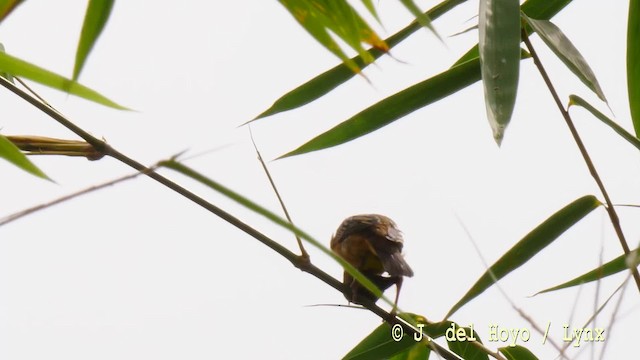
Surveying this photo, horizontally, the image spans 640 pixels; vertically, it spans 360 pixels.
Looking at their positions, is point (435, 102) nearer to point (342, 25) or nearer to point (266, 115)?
point (266, 115)

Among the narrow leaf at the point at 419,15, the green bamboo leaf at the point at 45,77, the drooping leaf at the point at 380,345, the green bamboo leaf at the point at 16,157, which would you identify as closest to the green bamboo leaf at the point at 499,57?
the narrow leaf at the point at 419,15

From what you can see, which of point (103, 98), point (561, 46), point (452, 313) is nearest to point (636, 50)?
point (561, 46)

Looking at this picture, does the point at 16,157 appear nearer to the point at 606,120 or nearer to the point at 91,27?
the point at 91,27

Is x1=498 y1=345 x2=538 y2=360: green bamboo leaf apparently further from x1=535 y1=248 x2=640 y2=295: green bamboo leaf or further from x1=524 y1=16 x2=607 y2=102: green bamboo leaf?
x1=524 y1=16 x2=607 y2=102: green bamboo leaf

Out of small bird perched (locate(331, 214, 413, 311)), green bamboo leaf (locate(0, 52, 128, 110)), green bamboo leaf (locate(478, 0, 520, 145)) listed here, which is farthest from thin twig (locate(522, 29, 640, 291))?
small bird perched (locate(331, 214, 413, 311))

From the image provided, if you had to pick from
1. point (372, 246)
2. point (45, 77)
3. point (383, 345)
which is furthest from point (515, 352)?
point (45, 77)

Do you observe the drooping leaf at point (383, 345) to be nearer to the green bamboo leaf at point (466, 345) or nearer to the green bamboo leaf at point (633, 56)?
the green bamboo leaf at point (466, 345)
